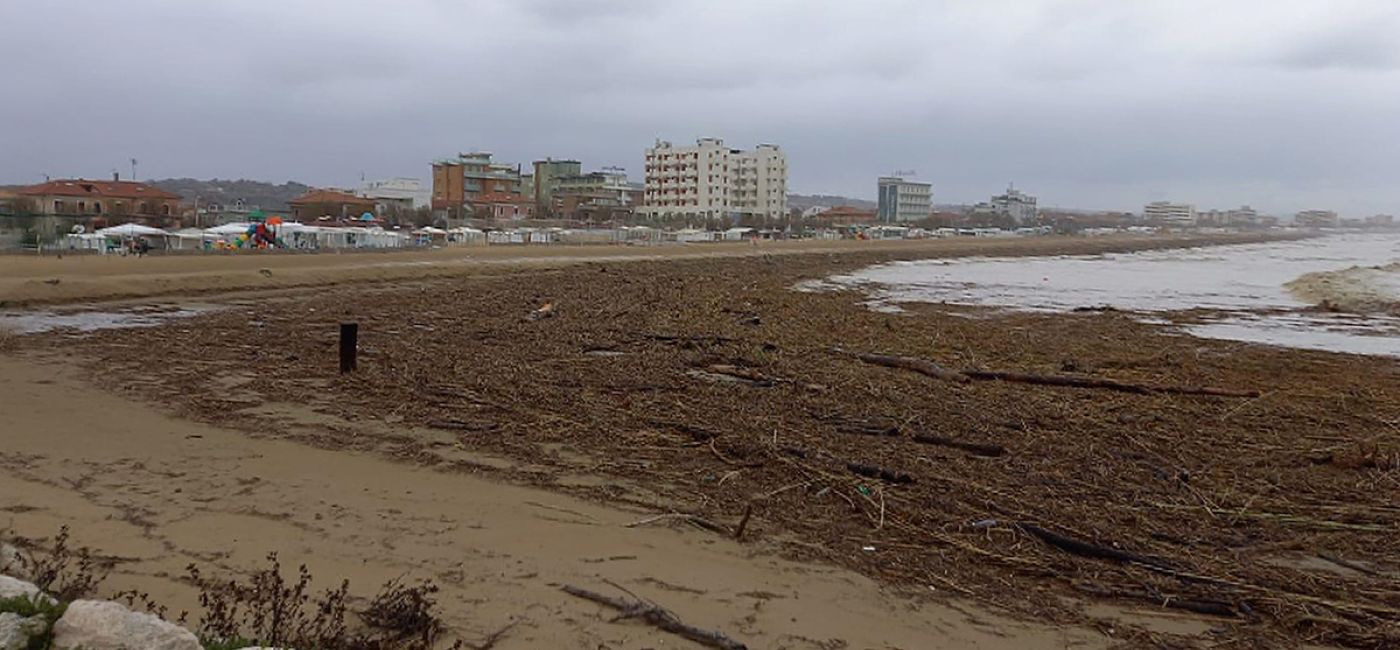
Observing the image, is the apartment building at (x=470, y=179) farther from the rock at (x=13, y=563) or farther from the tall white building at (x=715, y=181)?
the rock at (x=13, y=563)

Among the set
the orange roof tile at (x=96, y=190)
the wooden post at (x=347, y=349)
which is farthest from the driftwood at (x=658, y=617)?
the orange roof tile at (x=96, y=190)

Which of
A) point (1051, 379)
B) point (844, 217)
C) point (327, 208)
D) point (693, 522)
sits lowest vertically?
point (693, 522)

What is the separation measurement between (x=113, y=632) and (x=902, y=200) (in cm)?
17565

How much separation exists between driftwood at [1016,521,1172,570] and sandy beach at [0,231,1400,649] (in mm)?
26

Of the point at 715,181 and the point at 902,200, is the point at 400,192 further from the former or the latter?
the point at 902,200

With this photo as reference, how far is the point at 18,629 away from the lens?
346 centimetres

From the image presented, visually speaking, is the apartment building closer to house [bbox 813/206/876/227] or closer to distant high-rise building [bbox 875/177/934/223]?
house [bbox 813/206/876/227]

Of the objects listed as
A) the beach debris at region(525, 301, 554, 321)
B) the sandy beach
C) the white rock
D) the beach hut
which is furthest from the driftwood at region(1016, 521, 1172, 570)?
the beach hut

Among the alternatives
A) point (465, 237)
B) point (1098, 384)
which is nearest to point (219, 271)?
point (1098, 384)

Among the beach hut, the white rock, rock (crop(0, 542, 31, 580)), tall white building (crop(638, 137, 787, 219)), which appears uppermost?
tall white building (crop(638, 137, 787, 219))

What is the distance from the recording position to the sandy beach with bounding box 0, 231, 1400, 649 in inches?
196

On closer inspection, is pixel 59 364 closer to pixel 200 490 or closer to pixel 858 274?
pixel 200 490

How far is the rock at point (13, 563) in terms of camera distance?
439cm

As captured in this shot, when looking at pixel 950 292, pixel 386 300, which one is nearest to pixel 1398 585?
pixel 386 300
